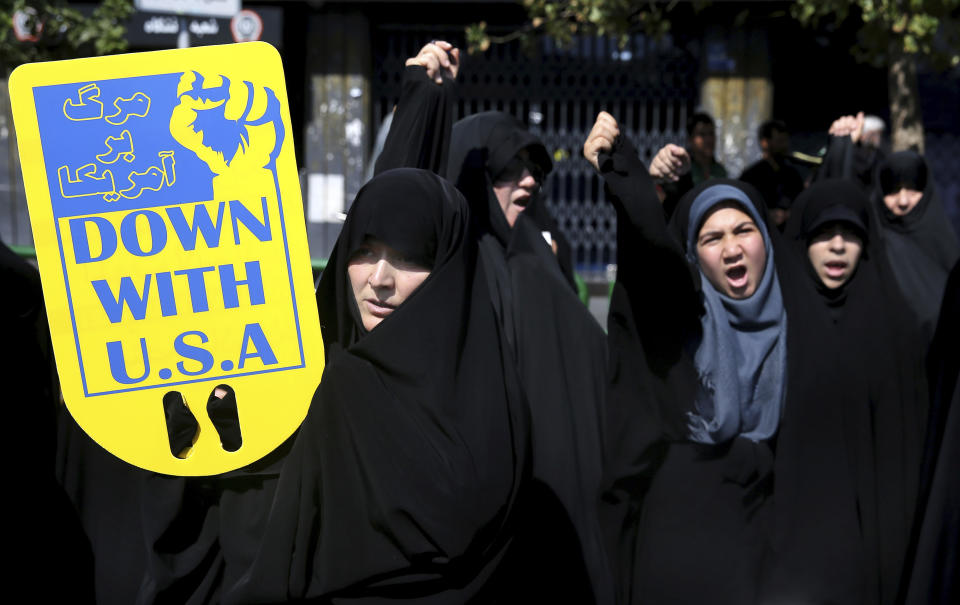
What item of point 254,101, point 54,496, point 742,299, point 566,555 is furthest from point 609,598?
point 254,101

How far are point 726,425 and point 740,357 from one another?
0.20 metres

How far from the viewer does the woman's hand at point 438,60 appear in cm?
375

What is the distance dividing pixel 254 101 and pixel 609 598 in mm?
1798

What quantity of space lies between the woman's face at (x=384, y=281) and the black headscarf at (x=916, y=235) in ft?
10.1

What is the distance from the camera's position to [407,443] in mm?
2449

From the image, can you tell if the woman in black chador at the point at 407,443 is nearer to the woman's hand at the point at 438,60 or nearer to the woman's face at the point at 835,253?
the woman's hand at the point at 438,60

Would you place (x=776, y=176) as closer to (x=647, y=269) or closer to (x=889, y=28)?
(x=889, y=28)

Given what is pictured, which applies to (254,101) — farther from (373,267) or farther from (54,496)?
(54,496)

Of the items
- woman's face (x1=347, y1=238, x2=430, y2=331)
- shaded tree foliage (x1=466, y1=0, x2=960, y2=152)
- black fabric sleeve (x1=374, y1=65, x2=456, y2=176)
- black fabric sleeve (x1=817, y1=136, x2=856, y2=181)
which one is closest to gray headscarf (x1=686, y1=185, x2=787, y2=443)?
black fabric sleeve (x1=374, y1=65, x2=456, y2=176)

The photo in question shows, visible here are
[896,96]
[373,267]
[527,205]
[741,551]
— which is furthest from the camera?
[896,96]

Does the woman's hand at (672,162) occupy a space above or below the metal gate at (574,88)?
above

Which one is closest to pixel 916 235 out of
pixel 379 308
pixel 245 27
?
pixel 379 308

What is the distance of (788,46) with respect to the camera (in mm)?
11719

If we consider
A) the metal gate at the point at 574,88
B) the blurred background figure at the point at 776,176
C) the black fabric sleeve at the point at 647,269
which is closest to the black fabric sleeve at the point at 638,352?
the black fabric sleeve at the point at 647,269
